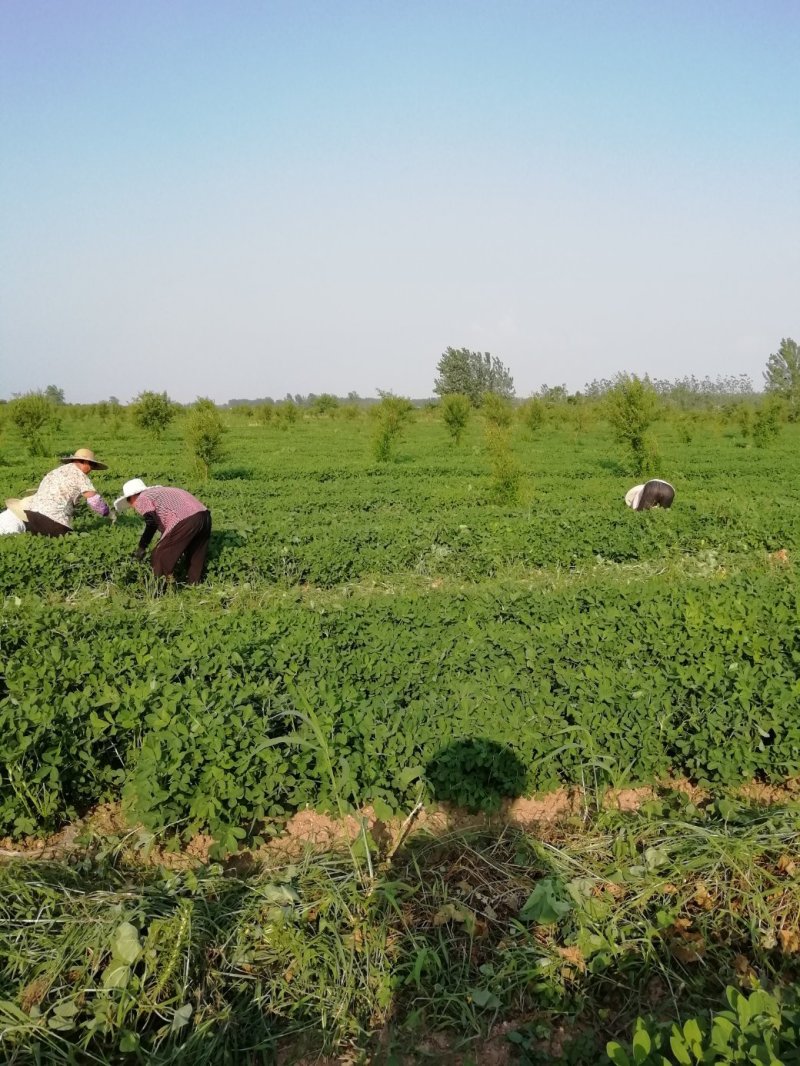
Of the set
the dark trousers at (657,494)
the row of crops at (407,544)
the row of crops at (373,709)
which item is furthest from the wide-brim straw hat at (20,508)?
the dark trousers at (657,494)

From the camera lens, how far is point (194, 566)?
8.16 metres

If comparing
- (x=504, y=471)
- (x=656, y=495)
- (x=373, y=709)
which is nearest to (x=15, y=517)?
(x=373, y=709)

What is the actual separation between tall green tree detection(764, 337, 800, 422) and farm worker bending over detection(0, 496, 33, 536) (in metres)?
58.2

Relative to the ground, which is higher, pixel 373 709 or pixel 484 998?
pixel 373 709

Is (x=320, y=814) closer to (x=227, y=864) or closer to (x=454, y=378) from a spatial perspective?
(x=227, y=864)

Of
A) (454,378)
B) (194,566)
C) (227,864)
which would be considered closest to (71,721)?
(227,864)

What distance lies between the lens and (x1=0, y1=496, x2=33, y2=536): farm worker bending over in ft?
28.7

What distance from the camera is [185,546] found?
7828 millimetres

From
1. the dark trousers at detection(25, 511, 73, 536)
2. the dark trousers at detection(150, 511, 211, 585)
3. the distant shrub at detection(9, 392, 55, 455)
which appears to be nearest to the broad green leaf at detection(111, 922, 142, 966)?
the dark trousers at detection(150, 511, 211, 585)

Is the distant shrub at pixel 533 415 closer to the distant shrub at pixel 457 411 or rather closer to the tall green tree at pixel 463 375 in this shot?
the distant shrub at pixel 457 411

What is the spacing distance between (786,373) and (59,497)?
6481 cm

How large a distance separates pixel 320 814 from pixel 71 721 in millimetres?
1497

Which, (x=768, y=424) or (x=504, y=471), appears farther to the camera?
(x=768, y=424)

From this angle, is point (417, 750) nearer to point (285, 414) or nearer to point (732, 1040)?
point (732, 1040)
